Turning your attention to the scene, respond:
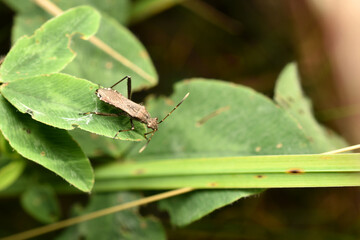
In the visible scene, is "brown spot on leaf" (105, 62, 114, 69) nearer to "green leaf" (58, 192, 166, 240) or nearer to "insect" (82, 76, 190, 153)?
"insect" (82, 76, 190, 153)

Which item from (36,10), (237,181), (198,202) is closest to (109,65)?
(36,10)

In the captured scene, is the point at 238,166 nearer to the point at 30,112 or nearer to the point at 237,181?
the point at 237,181

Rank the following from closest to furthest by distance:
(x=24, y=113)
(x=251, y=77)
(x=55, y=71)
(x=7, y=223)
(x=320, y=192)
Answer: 1. (x=24, y=113)
2. (x=55, y=71)
3. (x=7, y=223)
4. (x=320, y=192)
5. (x=251, y=77)

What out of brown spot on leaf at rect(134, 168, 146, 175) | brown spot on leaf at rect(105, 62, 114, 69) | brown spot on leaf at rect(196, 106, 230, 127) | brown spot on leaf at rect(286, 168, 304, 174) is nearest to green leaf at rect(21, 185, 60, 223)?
brown spot on leaf at rect(134, 168, 146, 175)

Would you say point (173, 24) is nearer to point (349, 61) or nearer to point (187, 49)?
point (187, 49)

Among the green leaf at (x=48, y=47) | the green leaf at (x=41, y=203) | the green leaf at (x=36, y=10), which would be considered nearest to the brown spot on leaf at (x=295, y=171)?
the green leaf at (x=48, y=47)

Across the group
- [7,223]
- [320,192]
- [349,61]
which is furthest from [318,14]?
[7,223]
